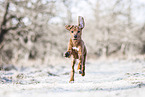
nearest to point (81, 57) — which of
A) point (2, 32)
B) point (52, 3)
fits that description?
point (52, 3)

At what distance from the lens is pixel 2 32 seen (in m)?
11.6

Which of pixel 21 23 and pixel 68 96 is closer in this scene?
Answer: pixel 68 96

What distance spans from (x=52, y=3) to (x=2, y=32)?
11.6 feet

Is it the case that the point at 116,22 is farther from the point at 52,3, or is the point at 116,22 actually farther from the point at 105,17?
the point at 52,3

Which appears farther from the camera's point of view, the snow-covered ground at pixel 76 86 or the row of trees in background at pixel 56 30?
the row of trees in background at pixel 56 30

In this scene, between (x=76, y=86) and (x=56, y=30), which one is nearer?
(x=76, y=86)

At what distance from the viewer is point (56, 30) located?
2005 cm

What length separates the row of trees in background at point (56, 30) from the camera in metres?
12.1

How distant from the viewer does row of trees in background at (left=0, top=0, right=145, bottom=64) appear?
39.7ft

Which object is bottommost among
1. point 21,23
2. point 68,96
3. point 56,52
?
point 56,52

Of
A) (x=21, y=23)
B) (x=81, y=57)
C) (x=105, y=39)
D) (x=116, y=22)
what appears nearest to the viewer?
(x=81, y=57)

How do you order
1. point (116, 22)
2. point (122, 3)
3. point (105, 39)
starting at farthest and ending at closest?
point (105, 39), point (116, 22), point (122, 3)

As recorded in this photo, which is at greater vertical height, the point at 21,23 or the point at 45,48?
the point at 21,23

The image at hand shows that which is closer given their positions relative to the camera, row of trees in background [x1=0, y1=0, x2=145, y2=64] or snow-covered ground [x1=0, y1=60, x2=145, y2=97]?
snow-covered ground [x1=0, y1=60, x2=145, y2=97]
